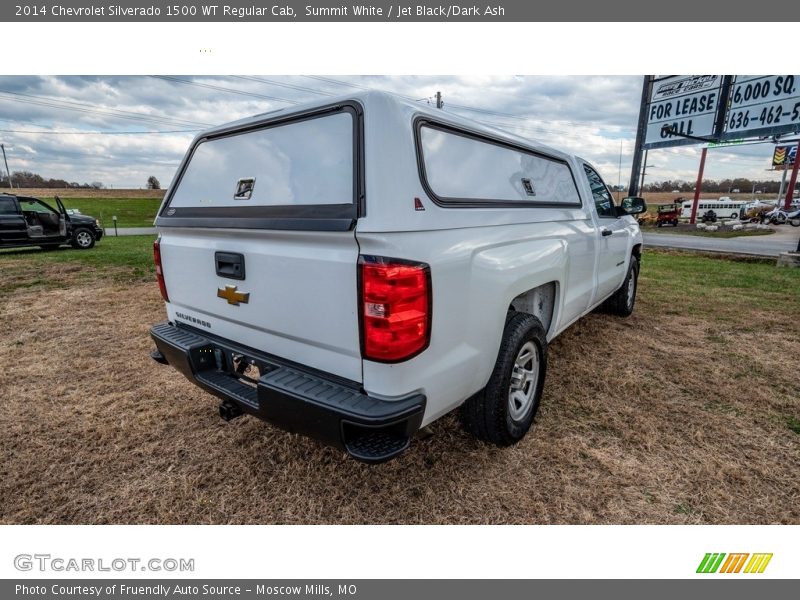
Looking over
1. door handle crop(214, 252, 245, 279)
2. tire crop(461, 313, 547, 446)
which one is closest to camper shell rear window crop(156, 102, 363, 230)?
door handle crop(214, 252, 245, 279)

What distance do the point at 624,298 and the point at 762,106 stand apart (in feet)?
39.7

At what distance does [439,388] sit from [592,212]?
9.31ft

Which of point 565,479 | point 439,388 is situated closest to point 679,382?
point 565,479

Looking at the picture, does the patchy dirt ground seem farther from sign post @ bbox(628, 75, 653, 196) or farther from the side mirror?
sign post @ bbox(628, 75, 653, 196)

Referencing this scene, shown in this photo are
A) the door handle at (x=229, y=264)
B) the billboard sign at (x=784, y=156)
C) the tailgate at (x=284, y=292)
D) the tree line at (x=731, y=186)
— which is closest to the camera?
the tailgate at (x=284, y=292)

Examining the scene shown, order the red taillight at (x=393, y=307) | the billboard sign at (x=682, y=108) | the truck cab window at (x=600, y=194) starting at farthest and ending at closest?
the billboard sign at (x=682, y=108), the truck cab window at (x=600, y=194), the red taillight at (x=393, y=307)

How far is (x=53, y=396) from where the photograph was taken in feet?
11.3

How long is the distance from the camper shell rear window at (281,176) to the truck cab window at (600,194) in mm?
3105

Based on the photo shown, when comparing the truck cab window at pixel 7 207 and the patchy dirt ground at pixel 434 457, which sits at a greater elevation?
the truck cab window at pixel 7 207

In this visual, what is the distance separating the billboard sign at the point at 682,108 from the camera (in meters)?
14.1

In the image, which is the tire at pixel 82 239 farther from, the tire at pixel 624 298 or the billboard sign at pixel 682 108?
the billboard sign at pixel 682 108

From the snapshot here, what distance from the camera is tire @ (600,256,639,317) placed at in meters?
5.45

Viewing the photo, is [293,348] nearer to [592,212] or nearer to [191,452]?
[191,452]

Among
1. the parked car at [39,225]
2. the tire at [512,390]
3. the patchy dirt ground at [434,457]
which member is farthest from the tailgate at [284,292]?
the parked car at [39,225]
